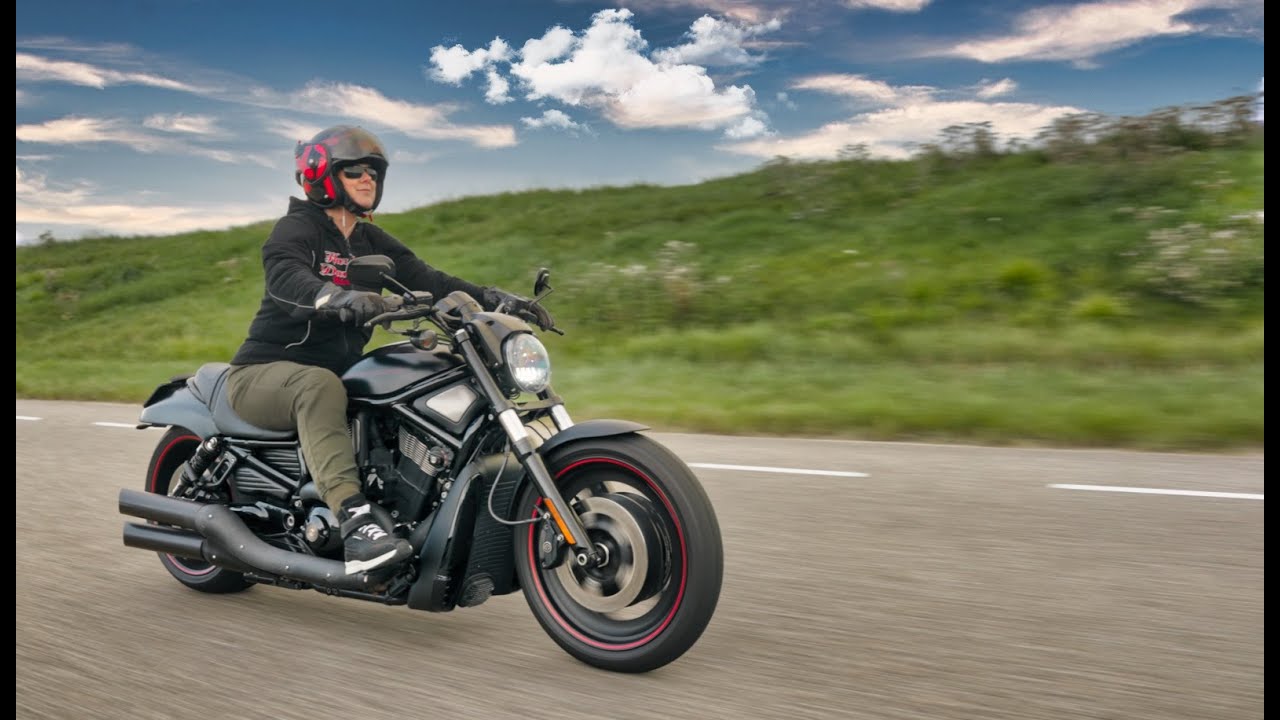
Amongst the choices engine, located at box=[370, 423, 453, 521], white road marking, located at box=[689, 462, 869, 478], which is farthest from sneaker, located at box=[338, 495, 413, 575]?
white road marking, located at box=[689, 462, 869, 478]

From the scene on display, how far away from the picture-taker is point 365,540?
151 inches

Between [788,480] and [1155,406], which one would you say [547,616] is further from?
[1155,406]

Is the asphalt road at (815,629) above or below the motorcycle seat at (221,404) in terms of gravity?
below

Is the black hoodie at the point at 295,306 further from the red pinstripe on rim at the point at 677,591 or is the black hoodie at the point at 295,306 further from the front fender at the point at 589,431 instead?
the red pinstripe on rim at the point at 677,591

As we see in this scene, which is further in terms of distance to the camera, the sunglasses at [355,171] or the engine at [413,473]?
the sunglasses at [355,171]

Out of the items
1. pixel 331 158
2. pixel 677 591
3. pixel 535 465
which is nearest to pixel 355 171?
pixel 331 158

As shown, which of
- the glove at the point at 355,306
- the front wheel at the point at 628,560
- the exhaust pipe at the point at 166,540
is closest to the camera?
the front wheel at the point at 628,560

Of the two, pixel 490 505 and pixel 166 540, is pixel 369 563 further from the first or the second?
pixel 166 540

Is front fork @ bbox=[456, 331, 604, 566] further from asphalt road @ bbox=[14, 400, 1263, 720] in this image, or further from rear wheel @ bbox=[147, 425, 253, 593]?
rear wheel @ bbox=[147, 425, 253, 593]

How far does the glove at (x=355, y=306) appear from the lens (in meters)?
3.74

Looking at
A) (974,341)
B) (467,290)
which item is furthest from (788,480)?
(974,341)

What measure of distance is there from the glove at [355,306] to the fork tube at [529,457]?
279 mm

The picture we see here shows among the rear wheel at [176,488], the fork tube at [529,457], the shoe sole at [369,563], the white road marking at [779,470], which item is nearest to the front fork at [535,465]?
the fork tube at [529,457]

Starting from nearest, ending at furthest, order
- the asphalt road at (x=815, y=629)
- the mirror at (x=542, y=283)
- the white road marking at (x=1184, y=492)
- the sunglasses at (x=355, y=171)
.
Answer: the asphalt road at (x=815, y=629) < the mirror at (x=542, y=283) < the sunglasses at (x=355, y=171) < the white road marking at (x=1184, y=492)
